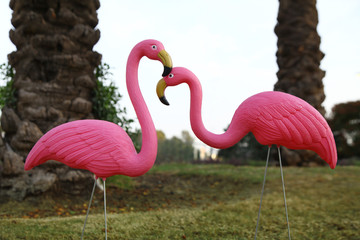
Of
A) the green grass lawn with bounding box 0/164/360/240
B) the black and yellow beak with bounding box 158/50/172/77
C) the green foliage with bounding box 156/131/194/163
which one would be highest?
the black and yellow beak with bounding box 158/50/172/77

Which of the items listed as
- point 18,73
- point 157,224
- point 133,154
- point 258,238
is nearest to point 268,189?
point 258,238

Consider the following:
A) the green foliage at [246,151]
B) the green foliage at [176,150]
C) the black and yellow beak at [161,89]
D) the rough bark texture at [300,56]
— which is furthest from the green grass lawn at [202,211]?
the green foliage at [176,150]

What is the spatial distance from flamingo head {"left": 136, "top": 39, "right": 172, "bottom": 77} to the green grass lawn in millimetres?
1960

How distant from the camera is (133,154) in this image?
257 centimetres

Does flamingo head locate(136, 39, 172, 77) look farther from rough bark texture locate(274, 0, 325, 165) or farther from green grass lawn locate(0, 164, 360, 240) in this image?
rough bark texture locate(274, 0, 325, 165)

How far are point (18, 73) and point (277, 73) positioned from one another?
7407 millimetres

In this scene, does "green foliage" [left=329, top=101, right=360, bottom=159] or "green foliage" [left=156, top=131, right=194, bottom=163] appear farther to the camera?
"green foliage" [left=156, top=131, right=194, bottom=163]

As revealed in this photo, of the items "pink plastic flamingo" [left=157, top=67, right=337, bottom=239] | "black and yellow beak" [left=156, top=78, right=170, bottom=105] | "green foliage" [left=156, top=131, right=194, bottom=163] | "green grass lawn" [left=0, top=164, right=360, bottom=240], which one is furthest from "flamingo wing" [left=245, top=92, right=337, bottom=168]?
"green foliage" [left=156, top=131, right=194, bottom=163]

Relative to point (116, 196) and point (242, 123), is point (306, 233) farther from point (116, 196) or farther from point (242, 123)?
point (116, 196)

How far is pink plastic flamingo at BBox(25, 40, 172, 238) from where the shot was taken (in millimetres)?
2514

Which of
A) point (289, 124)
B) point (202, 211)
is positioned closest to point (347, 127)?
point (202, 211)

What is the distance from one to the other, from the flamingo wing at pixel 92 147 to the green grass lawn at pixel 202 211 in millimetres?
1126

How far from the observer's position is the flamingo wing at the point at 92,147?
2.51 metres

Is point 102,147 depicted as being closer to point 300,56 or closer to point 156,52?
point 156,52
